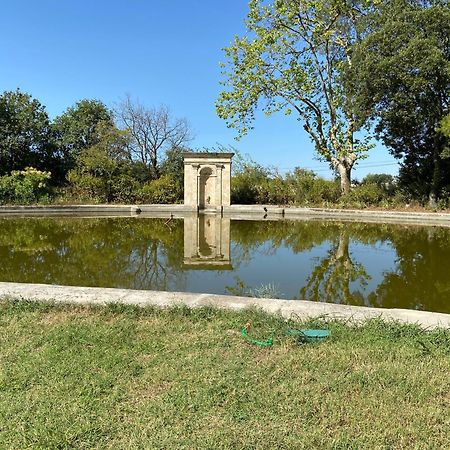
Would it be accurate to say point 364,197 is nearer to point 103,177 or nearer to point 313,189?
point 313,189

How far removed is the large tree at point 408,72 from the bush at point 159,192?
884 cm

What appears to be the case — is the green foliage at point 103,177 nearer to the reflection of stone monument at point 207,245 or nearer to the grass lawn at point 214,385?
the reflection of stone monument at point 207,245

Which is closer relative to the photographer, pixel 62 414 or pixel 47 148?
pixel 62 414

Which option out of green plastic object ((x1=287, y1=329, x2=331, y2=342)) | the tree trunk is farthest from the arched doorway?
green plastic object ((x1=287, y1=329, x2=331, y2=342))

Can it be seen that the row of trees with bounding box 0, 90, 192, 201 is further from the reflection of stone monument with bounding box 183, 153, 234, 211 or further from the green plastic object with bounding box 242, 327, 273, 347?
→ the green plastic object with bounding box 242, 327, 273, 347

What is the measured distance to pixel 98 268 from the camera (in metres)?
5.72

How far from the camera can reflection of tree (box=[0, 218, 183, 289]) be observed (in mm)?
5105

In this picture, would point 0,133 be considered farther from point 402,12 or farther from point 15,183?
point 402,12

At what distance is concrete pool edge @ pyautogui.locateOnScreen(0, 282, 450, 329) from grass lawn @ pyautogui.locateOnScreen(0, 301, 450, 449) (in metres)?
0.20

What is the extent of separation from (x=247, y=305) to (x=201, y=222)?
9454 millimetres

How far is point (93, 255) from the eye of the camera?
667 centimetres

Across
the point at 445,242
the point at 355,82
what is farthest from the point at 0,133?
the point at 445,242

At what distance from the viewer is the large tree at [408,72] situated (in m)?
12.7

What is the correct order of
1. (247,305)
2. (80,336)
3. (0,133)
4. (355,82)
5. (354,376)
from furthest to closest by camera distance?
1. (0,133)
2. (355,82)
3. (247,305)
4. (80,336)
5. (354,376)
